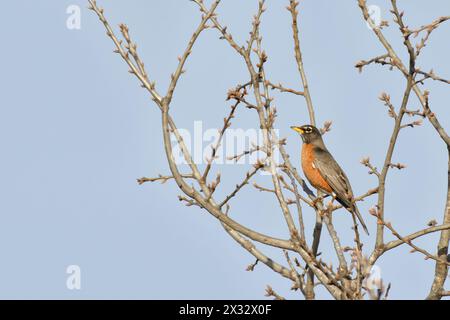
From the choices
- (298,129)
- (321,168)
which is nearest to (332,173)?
(321,168)

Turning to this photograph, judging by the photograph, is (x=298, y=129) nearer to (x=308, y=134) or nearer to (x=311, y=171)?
(x=308, y=134)

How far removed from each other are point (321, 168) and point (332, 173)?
0.34 m

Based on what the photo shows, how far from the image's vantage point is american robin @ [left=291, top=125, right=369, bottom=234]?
12.6m

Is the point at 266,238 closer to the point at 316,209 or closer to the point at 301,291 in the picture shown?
the point at 301,291

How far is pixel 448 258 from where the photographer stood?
10148 millimetres

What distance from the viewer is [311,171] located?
13258 mm

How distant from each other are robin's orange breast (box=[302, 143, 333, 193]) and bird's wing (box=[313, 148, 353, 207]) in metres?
0.07

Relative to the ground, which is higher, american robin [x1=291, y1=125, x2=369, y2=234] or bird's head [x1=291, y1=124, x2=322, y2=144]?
bird's head [x1=291, y1=124, x2=322, y2=144]

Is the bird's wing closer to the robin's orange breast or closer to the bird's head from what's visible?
the robin's orange breast

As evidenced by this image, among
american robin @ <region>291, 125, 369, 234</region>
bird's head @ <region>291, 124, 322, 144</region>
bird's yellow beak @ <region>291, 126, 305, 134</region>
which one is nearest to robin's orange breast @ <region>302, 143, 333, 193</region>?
american robin @ <region>291, 125, 369, 234</region>

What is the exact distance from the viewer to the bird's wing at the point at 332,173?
1250cm

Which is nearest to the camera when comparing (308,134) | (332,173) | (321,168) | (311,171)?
(332,173)

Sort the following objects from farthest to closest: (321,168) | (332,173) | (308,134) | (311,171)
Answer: (308,134)
(311,171)
(321,168)
(332,173)
